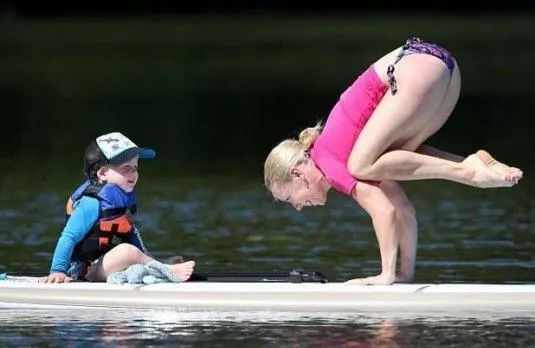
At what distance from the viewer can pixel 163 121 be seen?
26.0 m

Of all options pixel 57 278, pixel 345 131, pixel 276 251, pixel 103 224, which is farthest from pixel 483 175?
pixel 276 251


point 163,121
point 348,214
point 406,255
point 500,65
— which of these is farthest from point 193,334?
point 500,65

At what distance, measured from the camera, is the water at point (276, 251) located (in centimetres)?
905

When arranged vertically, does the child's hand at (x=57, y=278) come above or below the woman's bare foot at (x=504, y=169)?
below

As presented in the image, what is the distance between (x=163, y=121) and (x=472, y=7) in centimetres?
4667

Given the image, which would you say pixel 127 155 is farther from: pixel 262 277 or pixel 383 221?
pixel 383 221

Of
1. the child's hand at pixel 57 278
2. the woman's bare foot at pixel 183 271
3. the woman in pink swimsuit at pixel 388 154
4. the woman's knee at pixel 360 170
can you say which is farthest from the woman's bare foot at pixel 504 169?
the child's hand at pixel 57 278

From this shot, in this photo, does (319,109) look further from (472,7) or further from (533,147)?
(472,7)

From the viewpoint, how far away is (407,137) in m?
9.98

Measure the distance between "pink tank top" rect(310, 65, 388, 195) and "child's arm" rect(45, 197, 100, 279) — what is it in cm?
126

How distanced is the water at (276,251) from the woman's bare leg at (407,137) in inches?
30.3

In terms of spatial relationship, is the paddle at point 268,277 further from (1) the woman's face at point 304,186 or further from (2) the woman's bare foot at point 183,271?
(1) the woman's face at point 304,186

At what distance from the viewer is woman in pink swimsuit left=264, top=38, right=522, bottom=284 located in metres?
9.84

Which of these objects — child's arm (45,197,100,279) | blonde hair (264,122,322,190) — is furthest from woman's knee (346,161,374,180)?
child's arm (45,197,100,279)
